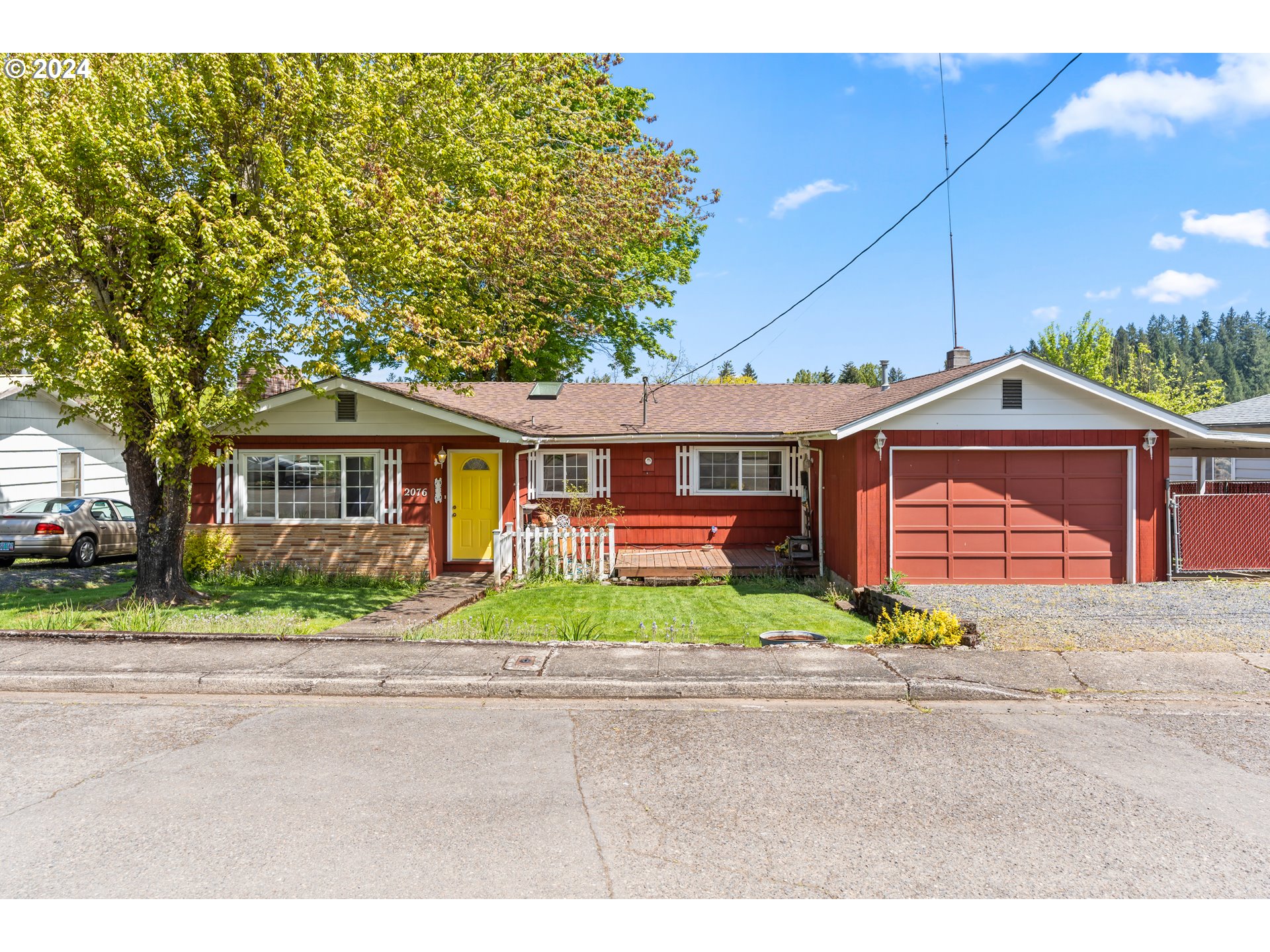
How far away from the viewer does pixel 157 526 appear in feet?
38.0

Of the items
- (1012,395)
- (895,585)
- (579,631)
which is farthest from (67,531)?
(1012,395)

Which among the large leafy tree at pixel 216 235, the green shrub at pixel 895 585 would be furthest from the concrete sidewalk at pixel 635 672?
the large leafy tree at pixel 216 235

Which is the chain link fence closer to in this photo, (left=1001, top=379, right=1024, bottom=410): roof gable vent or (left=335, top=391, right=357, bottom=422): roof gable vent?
(left=1001, top=379, right=1024, bottom=410): roof gable vent

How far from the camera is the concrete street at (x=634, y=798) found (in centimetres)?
382

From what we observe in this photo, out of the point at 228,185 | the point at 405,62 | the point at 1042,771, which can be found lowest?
the point at 1042,771

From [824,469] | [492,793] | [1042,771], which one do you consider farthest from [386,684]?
[824,469]

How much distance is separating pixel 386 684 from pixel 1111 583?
12016mm

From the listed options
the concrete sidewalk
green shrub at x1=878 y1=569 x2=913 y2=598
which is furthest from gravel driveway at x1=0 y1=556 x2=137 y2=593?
green shrub at x1=878 y1=569 x2=913 y2=598

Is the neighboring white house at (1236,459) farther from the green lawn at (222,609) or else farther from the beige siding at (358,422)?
the green lawn at (222,609)

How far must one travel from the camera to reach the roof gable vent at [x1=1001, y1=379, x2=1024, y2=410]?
12.3m

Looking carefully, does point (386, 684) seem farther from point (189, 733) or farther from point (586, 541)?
point (586, 541)

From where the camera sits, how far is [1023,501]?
12.5 metres

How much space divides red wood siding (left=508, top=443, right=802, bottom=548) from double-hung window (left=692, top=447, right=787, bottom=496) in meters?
0.25
